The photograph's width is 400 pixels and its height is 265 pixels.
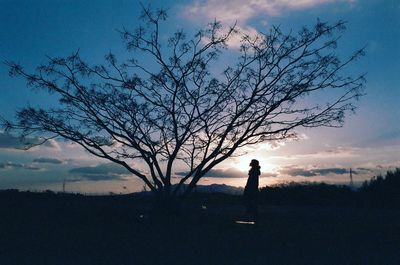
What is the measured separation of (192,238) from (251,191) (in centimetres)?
479

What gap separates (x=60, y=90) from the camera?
18656mm

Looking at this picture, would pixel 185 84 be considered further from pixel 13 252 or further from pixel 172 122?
pixel 13 252

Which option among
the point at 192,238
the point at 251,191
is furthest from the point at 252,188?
the point at 192,238

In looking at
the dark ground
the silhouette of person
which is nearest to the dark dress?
the silhouette of person

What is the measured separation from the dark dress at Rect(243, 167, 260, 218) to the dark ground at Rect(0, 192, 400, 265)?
2.18 ft

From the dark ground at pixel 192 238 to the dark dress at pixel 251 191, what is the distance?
664 mm

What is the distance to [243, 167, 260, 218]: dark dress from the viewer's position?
16788 millimetres

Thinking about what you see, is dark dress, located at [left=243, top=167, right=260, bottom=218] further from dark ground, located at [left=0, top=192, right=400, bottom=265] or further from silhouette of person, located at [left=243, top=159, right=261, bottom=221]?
dark ground, located at [left=0, top=192, right=400, bottom=265]

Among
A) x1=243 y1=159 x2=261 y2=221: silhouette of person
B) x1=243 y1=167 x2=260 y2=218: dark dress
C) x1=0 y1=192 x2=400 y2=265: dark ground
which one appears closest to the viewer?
x1=0 y1=192 x2=400 y2=265: dark ground

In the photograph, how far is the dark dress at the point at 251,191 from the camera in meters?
16.8

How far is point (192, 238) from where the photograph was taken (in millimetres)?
12805

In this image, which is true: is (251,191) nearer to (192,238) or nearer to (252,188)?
Answer: (252,188)

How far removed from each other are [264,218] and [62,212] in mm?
7841

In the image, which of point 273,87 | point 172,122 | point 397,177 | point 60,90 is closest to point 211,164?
point 172,122
